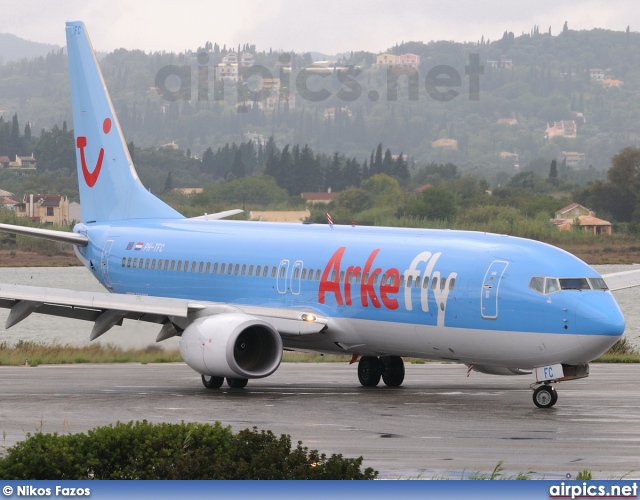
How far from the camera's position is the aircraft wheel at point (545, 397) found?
26.1m

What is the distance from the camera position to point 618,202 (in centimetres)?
12519

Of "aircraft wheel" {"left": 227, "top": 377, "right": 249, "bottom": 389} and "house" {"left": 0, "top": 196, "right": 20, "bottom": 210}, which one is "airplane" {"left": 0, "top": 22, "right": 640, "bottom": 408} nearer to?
"aircraft wheel" {"left": 227, "top": 377, "right": 249, "bottom": 389}

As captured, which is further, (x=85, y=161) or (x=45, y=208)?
(x=45, y=208)

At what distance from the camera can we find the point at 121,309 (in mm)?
29953

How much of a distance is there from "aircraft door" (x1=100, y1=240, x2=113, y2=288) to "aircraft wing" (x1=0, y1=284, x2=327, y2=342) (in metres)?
4.85

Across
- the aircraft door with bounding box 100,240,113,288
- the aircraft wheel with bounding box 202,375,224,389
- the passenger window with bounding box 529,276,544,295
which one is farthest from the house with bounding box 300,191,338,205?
the passenger window with bounding box 529,276,544,295

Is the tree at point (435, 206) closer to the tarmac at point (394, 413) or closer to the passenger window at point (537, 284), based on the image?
the tarmac at point (394, 413)

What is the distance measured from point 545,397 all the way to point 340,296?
536cm

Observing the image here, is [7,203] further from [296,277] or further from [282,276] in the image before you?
[296,277]

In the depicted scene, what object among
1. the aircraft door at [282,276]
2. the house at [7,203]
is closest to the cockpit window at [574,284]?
the aircraft door at [282,276]

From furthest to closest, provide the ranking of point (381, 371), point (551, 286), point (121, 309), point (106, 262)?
point (106, 262) < point (381, 371) < point (121, 309) < point (551, 286)

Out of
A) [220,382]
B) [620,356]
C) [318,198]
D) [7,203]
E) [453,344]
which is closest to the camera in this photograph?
[453,344]

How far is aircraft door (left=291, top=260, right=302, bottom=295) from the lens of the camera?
30.6 m

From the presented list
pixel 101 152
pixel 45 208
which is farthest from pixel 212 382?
pixel 45 208
